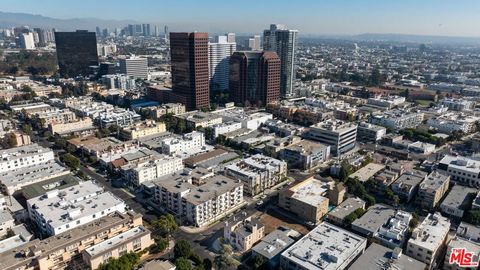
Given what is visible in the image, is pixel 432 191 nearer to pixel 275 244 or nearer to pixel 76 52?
pixel 275 244

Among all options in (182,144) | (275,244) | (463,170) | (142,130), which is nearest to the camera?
(275,244)

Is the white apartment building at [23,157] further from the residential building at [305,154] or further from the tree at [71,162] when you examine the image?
the residential building at [305,154]

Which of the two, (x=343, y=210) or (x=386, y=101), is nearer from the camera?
(x=343, y=210)

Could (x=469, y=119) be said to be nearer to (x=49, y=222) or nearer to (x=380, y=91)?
(x=380, y=91)

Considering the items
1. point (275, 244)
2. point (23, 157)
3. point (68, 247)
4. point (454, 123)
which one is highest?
point (23, 157)

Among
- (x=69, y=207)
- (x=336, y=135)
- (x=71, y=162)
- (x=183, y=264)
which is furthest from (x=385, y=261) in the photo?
(x=71, y=162)

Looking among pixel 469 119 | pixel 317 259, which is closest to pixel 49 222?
pixel 317 259

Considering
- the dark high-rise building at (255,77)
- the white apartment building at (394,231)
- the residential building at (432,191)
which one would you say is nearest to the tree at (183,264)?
the white apartment building at (394,231)
